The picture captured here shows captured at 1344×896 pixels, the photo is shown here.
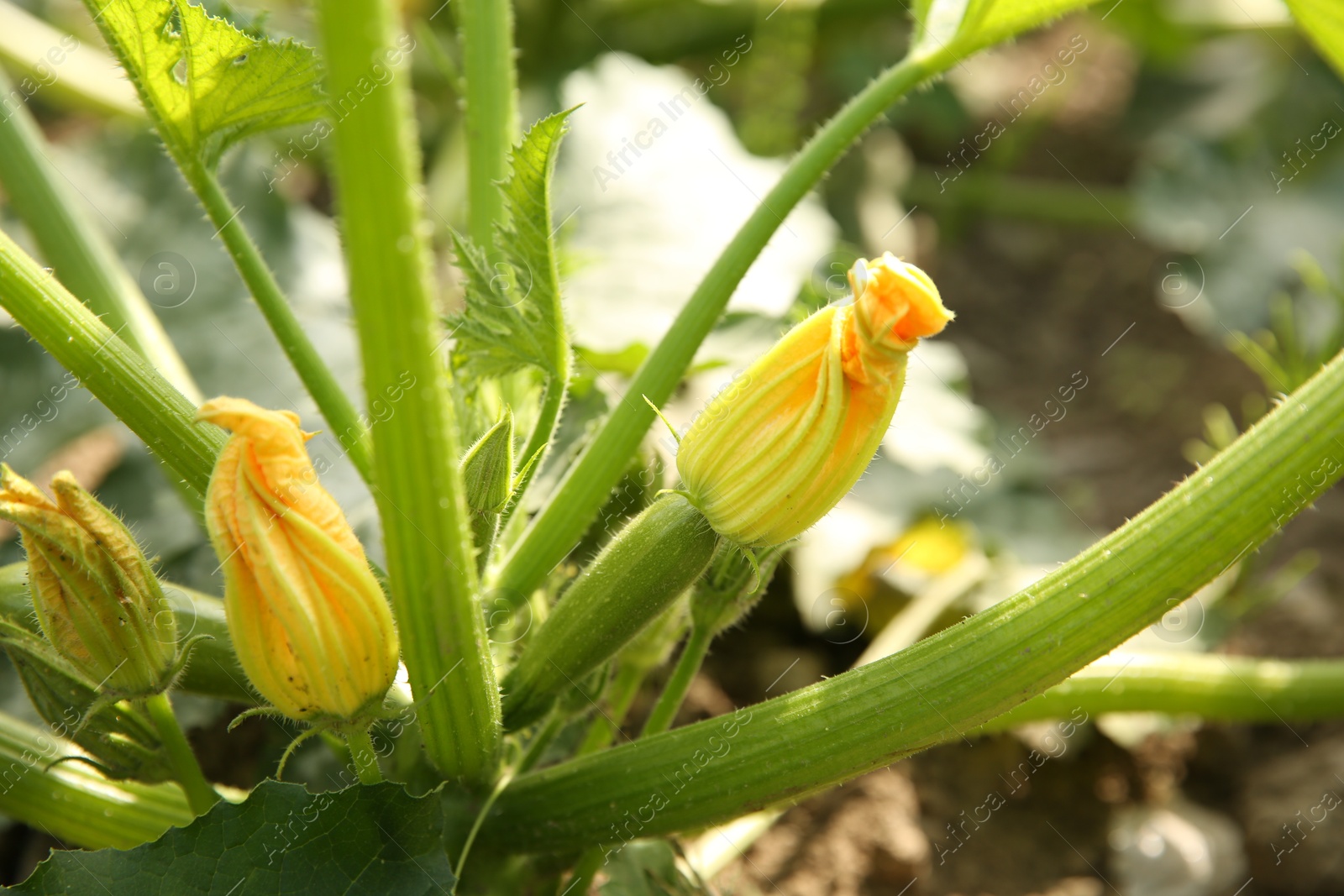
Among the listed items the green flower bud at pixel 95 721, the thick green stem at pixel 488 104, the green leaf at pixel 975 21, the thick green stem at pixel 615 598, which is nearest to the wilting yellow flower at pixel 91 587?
the green flower bud at pixel 95 721

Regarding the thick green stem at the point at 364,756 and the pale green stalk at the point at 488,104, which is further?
the pale green stalk at the point at 488,104

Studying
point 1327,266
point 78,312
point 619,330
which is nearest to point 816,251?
point 619,330

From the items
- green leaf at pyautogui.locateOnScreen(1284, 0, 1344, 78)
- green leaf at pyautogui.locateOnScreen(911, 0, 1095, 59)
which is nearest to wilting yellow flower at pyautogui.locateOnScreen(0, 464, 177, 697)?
green leaf at pyautogui.locateOnScreen(911, 0, 1095, 59)

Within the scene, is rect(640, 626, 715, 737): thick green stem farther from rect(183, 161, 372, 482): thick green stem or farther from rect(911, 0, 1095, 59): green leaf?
rect(911, 0, 1095, 59): green leaf

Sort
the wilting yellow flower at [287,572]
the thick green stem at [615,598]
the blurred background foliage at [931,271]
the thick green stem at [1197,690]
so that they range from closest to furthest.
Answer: the wilting yellow flower at [287,572]
the thick green stem at [615,598]
the thick green stem at [1197,690]
the blurred background foliage at [931,271]

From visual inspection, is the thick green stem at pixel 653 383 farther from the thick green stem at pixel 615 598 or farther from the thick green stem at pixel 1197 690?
the thick green stem at pixel 1197 690

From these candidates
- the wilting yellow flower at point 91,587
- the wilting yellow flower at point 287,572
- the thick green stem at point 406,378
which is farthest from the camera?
the wilting yellow flower at point 91,587

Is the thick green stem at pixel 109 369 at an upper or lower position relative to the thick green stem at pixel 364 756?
upper
